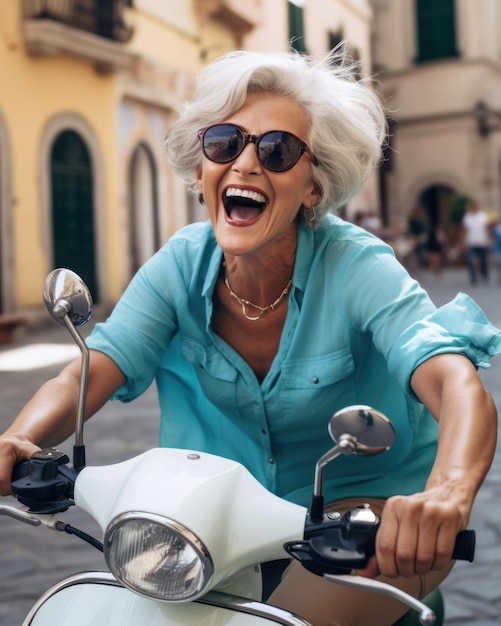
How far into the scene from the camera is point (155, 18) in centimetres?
1800

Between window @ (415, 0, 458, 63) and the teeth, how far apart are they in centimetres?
2969

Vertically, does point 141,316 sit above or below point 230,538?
above

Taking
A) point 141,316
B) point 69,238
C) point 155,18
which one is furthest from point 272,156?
point 155,18

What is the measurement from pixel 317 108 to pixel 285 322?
1.42ft

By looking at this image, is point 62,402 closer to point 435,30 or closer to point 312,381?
point 312,381

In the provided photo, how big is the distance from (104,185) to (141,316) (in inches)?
575

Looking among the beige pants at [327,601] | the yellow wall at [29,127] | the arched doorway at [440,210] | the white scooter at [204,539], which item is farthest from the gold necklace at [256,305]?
the arched doorway at [440,210]

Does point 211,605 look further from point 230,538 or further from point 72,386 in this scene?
point 72,386

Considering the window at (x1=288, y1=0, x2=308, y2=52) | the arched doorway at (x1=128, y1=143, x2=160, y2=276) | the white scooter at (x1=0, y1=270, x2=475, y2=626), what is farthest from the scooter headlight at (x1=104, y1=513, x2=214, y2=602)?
the window at (x1=288, y1=0, x2=308, y2=52)

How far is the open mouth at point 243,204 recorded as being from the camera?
204cm

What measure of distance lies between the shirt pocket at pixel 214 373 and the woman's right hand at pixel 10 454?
487mm

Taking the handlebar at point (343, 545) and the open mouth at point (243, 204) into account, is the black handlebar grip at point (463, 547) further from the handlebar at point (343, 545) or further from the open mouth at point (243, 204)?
the open mouth at point (243, 204)

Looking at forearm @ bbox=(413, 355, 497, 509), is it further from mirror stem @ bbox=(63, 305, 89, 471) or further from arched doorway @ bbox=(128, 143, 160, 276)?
arched doorway @ bbox=(128, 143, 160, 276)

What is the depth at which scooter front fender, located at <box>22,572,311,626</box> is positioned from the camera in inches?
57.3
